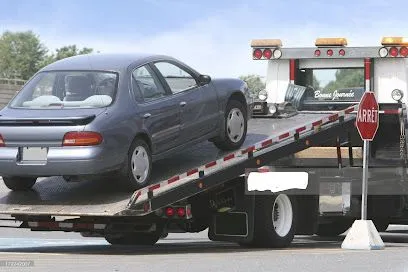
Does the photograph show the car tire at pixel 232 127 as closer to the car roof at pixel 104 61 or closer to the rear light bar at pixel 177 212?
the car roof at pixel 104 61

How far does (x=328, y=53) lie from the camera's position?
1484 cm

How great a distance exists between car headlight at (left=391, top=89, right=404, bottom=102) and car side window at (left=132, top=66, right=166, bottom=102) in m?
4.06

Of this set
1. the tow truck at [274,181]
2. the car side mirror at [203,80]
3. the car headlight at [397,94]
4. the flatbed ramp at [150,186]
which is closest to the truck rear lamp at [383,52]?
the tow truck at [274,181]

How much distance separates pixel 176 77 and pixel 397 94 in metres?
3.77

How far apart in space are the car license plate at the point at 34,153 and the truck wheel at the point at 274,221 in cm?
269

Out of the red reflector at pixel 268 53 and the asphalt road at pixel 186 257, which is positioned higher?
the red reflector at pixel 268 53

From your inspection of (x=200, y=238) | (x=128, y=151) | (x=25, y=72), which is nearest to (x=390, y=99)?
(x=200, y=238)

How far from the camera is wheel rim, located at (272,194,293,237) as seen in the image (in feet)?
39.5

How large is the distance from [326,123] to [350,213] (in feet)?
5.16

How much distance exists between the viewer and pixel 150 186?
33.9 feet

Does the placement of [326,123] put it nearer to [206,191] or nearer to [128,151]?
[206,191]

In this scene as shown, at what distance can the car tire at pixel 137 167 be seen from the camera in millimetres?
10445

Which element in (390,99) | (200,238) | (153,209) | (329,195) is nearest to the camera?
Answer: (153,209)

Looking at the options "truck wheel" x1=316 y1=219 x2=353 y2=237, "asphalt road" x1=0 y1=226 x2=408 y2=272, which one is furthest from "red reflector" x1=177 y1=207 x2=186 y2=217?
"truck wheel" x1=316 y1=219 x2=353 y2=237
